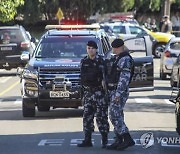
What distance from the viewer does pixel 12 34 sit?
29.6 meters

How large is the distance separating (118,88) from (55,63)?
4565 millimetres

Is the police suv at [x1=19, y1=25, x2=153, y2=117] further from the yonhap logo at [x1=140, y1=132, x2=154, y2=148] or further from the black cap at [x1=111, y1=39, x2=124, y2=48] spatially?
the black cap at [x1=111, y1=39, x2=124, y2=48]

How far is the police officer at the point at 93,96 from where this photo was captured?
12.1 metres

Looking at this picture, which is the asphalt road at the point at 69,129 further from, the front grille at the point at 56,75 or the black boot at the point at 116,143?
the front grille at the point at 56,75

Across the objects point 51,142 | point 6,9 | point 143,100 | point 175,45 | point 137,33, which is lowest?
point 143,100

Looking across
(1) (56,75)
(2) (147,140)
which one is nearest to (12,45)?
(1) (56,75)

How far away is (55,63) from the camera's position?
16.2 metres

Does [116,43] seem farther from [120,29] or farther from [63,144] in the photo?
[120,29]

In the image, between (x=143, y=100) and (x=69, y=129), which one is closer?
(x=69, y=129)

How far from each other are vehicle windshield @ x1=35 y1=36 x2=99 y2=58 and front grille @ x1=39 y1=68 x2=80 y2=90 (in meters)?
0.86

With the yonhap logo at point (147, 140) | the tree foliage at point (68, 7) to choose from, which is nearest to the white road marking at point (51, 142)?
the yonhap logo at point (147, 140)

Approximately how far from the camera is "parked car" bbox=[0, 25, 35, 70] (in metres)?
29.2

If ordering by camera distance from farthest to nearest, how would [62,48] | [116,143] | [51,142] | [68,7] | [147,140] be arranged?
[68,7] → [62,48] → [147,140] → [51,142] → [116,143]

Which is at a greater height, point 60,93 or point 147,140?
point 60,93
